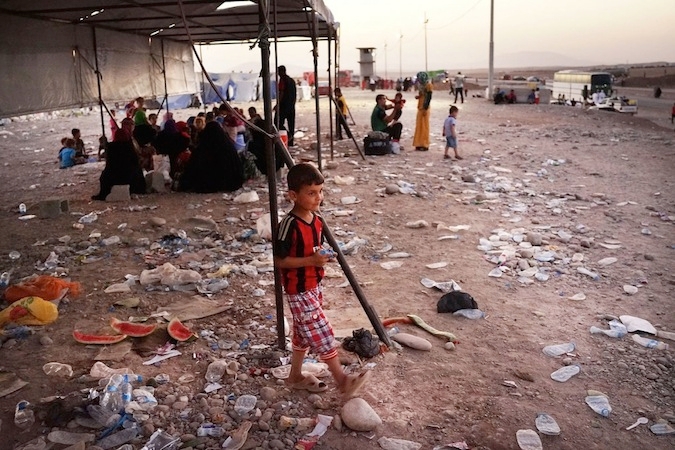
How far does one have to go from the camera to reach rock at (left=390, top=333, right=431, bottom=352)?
3.22m

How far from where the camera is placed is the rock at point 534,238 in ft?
17.1

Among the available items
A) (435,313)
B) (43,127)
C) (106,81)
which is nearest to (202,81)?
(43,127)

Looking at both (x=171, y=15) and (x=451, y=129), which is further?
(x=451, y=129)

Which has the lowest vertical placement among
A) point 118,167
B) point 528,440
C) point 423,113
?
point 528,440

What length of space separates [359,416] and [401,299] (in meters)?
1.63

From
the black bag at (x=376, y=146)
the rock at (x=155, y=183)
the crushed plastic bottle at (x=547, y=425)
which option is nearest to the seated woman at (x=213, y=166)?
the rock at (x=155, y=183)

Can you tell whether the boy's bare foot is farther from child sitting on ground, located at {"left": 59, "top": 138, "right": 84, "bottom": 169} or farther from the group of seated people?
child sitting on ground, located at {"left": 59, "top": 138, "right": 84, "bottom": 169}

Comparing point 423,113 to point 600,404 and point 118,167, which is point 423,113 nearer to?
point 118,167

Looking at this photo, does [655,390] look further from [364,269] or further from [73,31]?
[73,31]

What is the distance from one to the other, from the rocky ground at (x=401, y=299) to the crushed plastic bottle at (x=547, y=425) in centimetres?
4

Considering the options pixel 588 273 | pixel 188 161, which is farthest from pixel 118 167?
pixel 588 273

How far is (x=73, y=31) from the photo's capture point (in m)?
8.87

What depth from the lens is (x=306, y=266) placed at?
2508 mm

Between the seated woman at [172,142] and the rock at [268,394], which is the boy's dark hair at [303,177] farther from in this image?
the seated woman at [172,142]
